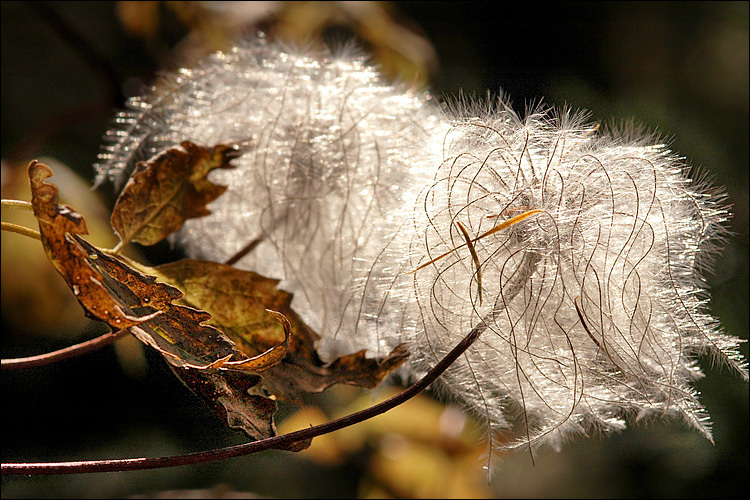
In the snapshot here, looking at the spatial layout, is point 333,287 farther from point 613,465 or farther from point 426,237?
point 613,465

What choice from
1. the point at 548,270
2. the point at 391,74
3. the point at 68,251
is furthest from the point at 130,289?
the point at 391,74

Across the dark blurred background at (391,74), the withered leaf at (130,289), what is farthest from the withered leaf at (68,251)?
the dark blurred background at (391,74)

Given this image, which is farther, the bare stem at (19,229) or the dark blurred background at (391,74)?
the dark blurred background at (391,74)

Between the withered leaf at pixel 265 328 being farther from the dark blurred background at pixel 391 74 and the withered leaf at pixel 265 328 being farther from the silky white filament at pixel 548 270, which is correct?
the dark blurred background at pixel 391 74

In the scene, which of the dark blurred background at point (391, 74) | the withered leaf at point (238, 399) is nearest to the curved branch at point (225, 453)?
the withered leaf at point (238, 399)

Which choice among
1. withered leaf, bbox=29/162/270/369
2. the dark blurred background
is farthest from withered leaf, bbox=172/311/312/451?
the dark blurred background

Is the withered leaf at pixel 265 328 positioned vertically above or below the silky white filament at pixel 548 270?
below

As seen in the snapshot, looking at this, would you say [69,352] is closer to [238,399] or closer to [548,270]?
[238,399]
